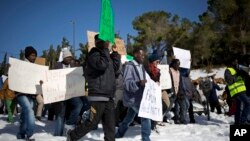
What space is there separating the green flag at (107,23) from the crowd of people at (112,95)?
12 cm

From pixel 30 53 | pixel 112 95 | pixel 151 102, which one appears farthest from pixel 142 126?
pixel 30 53

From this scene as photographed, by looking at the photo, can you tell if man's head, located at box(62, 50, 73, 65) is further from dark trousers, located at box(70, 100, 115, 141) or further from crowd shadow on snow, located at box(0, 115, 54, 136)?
dark trousers, located at box(70, 100, 115, 141)

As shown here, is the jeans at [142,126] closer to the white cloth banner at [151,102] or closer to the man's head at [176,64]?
the white cloth banner at [151,102]

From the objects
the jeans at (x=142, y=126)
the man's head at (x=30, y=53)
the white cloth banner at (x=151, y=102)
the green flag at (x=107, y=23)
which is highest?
the green flag at (x=107, y=23)

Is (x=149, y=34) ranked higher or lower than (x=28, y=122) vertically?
higher

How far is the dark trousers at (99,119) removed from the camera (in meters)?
5.14

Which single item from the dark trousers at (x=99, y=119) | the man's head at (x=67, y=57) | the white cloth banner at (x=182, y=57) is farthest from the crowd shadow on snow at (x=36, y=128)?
the white cloth banner at (x=182, y=57)

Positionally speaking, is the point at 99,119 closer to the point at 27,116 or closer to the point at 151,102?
the point at 151,102

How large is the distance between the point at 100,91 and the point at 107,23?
109 cm

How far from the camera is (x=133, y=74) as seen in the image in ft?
20.3

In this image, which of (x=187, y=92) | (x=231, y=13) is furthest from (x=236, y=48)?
(x=187, y=92)

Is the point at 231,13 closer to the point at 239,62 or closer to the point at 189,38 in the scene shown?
the point at 189,38

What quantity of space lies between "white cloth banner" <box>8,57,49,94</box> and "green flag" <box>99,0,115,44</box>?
2126mm

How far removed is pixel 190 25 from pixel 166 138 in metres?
38.8
